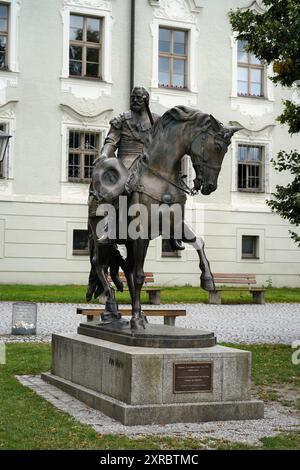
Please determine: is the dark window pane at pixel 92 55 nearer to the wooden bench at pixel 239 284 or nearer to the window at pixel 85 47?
the window at pixel 85 47

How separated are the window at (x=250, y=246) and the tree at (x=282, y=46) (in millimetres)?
15374

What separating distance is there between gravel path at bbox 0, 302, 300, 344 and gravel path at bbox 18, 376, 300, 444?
612 centimetres

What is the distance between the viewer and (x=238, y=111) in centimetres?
2931

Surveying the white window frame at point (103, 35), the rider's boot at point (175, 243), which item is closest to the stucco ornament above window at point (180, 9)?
the white window frame at point (103, 35)

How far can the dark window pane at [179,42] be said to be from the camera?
2875 cm

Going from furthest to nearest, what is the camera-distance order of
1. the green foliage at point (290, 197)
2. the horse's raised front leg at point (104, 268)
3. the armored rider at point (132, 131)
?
the green foliage at point (290, 197) < the horse's raised front leg at point (104, 268) < the armored rider at point (132, 131)

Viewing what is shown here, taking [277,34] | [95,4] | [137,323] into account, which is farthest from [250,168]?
[137,323]

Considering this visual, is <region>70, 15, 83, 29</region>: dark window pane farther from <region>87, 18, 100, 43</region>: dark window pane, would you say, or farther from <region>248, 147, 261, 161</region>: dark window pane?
<region>248, 147, 261, 161</region>: dark window pane

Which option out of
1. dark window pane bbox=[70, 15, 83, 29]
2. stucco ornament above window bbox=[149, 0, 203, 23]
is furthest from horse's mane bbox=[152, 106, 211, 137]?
stucco ornament above window bbox=[149, 0, 203, 23]

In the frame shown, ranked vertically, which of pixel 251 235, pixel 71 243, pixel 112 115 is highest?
pixel 112 115

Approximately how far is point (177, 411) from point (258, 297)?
1623cm

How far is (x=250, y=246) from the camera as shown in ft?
96.7

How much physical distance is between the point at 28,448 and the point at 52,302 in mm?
14931

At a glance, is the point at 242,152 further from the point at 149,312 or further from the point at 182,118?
the point at 182,118
